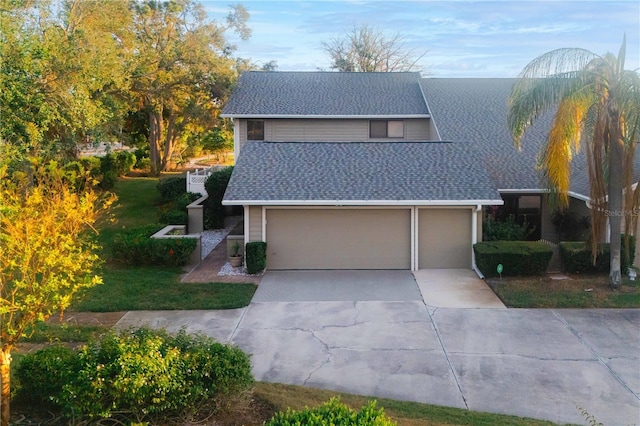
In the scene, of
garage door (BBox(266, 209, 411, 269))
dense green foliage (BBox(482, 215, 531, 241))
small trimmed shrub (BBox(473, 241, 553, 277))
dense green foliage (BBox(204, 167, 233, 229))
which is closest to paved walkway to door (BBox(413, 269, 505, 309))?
small trimmed shrub (BBox(473, 241, 553, 277))

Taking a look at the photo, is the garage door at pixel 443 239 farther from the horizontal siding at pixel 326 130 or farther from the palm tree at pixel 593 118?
the horizontal siding at pixel 326 130

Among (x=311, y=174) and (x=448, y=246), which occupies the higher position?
(x=311, y=174)

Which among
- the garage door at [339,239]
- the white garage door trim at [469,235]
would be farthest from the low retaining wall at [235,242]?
the white garage door trim at [469,235]

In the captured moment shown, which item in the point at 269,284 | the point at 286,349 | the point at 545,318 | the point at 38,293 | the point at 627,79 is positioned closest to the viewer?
the point at 38,293

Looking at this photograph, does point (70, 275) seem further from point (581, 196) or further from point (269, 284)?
point (581, 196)

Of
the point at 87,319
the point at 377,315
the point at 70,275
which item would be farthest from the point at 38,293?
the point at 377,315

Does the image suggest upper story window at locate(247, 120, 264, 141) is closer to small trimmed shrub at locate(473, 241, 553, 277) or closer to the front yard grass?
small trimmed shrub at locate(473, 241, 553, 277)

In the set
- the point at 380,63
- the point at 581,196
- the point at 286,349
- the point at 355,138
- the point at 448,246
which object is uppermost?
the point at 380,63
